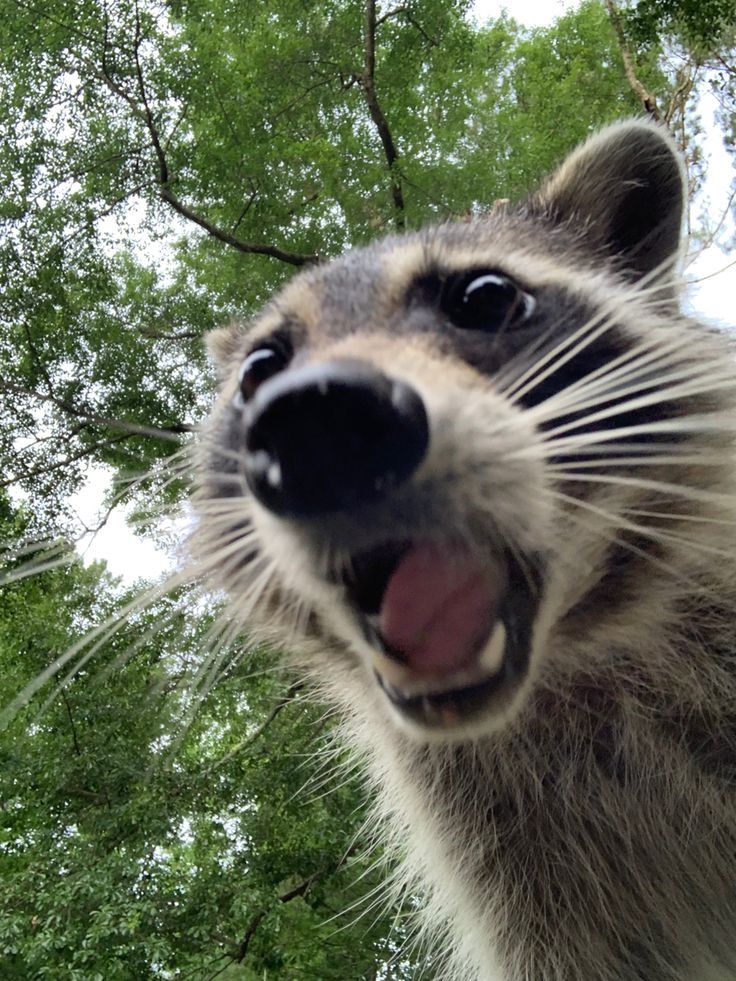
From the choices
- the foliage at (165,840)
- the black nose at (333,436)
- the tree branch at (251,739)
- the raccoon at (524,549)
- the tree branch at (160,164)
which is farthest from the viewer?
the tree branch at (160,164)

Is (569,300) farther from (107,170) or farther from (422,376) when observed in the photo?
(107,170)

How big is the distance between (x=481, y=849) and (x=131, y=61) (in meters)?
7.67

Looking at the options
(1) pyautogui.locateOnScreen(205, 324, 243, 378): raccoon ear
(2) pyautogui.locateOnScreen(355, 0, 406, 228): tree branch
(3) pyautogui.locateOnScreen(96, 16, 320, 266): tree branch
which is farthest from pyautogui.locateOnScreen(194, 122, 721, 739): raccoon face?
(3) pyautogui.locateOnScreen(96, 16, 320, 266): tree branch

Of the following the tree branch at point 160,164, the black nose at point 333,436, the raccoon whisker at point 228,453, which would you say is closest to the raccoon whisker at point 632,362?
the black nose at point 333,436

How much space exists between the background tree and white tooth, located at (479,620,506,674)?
9.67 feet

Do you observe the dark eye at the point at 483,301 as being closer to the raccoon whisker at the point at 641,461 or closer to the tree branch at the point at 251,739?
the raccoon whisker at the point at 641,461

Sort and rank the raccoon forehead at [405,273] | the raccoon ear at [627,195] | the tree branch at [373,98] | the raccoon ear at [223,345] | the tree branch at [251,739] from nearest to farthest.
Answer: the raccoon forehead at [405,273], the raccoon ear at [627,195], the raccoon ear at [223,345], the tree branch at [251,739], the tree branch at [373,98]

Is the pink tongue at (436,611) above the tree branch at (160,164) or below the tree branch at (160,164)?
below

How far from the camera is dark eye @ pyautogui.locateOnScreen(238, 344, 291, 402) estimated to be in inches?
68.7

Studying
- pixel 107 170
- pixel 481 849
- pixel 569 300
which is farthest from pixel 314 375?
pixel 107 170

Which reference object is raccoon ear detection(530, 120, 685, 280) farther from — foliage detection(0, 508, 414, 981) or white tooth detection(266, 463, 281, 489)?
foliage detection(0, 508, 414, 981)

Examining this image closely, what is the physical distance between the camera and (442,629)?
1.29 metres

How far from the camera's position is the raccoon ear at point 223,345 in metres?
2.72

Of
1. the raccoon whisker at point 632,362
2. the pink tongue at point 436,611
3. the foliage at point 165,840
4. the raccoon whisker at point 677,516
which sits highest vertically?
the raccoon whisker at point 632,362
